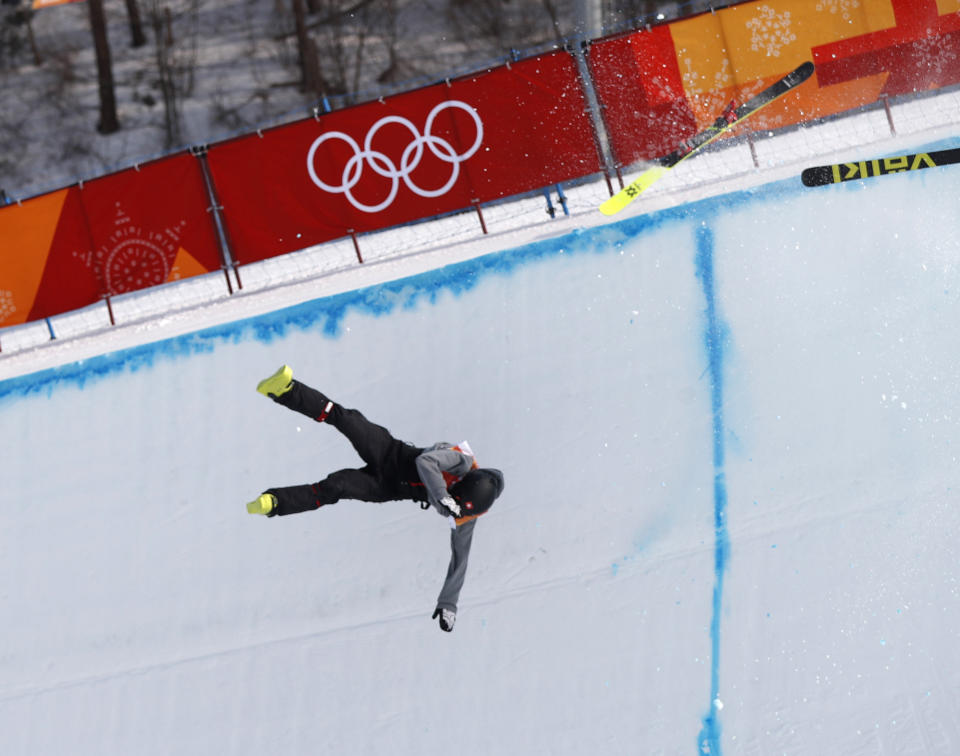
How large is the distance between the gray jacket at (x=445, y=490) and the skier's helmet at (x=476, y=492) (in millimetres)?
92

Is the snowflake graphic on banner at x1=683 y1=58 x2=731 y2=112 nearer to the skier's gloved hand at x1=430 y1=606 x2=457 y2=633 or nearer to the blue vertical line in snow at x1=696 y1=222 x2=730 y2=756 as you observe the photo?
the blue vertical line in snow at x1=696 y1=222 x2=730 y2=756

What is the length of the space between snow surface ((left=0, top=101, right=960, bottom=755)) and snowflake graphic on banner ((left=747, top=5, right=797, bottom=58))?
1334mm

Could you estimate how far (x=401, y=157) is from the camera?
22.2 feet

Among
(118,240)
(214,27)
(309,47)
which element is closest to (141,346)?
(118,240)

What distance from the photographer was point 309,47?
14258 millimetres

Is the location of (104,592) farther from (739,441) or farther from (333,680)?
(739,441)

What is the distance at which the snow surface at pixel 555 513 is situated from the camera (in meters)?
5.66

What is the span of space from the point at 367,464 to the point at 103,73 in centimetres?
1181

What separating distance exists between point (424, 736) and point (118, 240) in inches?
168

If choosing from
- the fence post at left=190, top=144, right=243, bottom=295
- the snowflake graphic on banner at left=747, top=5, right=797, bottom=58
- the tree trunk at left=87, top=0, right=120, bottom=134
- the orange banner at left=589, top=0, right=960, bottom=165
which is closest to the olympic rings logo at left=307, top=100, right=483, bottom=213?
the fence post at left=190, top=144, right=243, bottom=295

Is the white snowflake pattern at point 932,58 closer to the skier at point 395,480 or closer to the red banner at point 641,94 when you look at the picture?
the red banner at point 641,94

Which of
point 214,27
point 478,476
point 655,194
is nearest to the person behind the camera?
point 478,476

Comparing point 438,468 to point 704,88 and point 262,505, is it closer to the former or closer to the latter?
point 262,505

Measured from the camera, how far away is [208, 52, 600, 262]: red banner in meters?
6.71
